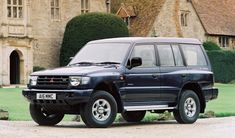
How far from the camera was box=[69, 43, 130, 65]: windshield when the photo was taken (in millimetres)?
15945

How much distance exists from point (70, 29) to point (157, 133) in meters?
39.3

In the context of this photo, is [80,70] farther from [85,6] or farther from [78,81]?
[85,6]

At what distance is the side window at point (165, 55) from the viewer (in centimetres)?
1659

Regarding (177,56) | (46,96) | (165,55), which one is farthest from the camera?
(177,56)

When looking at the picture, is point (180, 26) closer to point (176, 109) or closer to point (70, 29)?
point (70, 29)

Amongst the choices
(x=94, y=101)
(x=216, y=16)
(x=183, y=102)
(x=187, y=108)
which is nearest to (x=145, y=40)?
(x=183, y=102)

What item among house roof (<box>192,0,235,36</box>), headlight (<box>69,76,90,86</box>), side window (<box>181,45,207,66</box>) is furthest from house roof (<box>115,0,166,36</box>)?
headlight (<box>69,76,90,86</box>)

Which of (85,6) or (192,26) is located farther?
(192,26)

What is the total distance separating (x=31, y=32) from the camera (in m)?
51.5

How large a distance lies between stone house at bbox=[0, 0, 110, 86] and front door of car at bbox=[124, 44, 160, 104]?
33.1 meters

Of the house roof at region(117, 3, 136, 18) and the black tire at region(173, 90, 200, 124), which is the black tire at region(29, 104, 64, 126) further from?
the house roof at region(117, 3, 136, 18)

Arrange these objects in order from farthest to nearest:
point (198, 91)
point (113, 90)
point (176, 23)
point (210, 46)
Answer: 1. point (210, 46)
2. point (176, 23)
3. point (198, 91)
4. point (113, 90)

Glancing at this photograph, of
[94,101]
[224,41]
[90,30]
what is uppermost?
[90,30]

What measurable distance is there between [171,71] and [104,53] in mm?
1584
